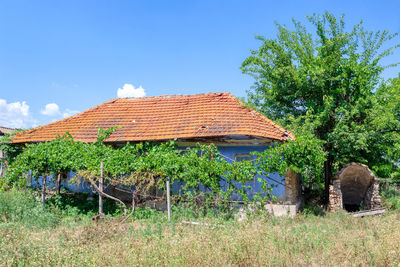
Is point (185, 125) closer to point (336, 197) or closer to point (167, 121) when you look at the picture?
point (167, 121)

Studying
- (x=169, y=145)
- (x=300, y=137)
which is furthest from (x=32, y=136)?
(x=300, y=137)

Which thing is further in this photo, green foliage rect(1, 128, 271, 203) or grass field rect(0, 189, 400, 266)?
green foliage rect(1, 128, 271, 203)

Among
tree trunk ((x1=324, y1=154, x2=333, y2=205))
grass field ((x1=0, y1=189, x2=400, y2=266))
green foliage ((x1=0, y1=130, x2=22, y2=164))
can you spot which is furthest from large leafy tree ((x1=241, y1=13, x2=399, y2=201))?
green foliage ((x1=0, y1=130, x2=22, y2=164))

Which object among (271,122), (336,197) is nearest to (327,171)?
(336,197)

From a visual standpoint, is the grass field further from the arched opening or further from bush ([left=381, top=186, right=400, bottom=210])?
bush ([left=381, top=186, right=400, bottom=210])

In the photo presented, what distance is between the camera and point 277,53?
13680mm

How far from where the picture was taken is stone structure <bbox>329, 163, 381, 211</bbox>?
36.6ft

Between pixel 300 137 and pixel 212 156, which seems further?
pixel 212 156

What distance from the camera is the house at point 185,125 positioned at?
35.1 ft

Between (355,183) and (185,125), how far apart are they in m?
8.51

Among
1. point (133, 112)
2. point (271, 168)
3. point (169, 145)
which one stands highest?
point (133, 112)

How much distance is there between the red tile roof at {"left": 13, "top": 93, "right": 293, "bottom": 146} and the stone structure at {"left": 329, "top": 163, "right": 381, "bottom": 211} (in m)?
2.85

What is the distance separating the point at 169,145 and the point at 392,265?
7640 millimetres

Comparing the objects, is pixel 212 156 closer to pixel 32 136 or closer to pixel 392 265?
pixel 392 265
